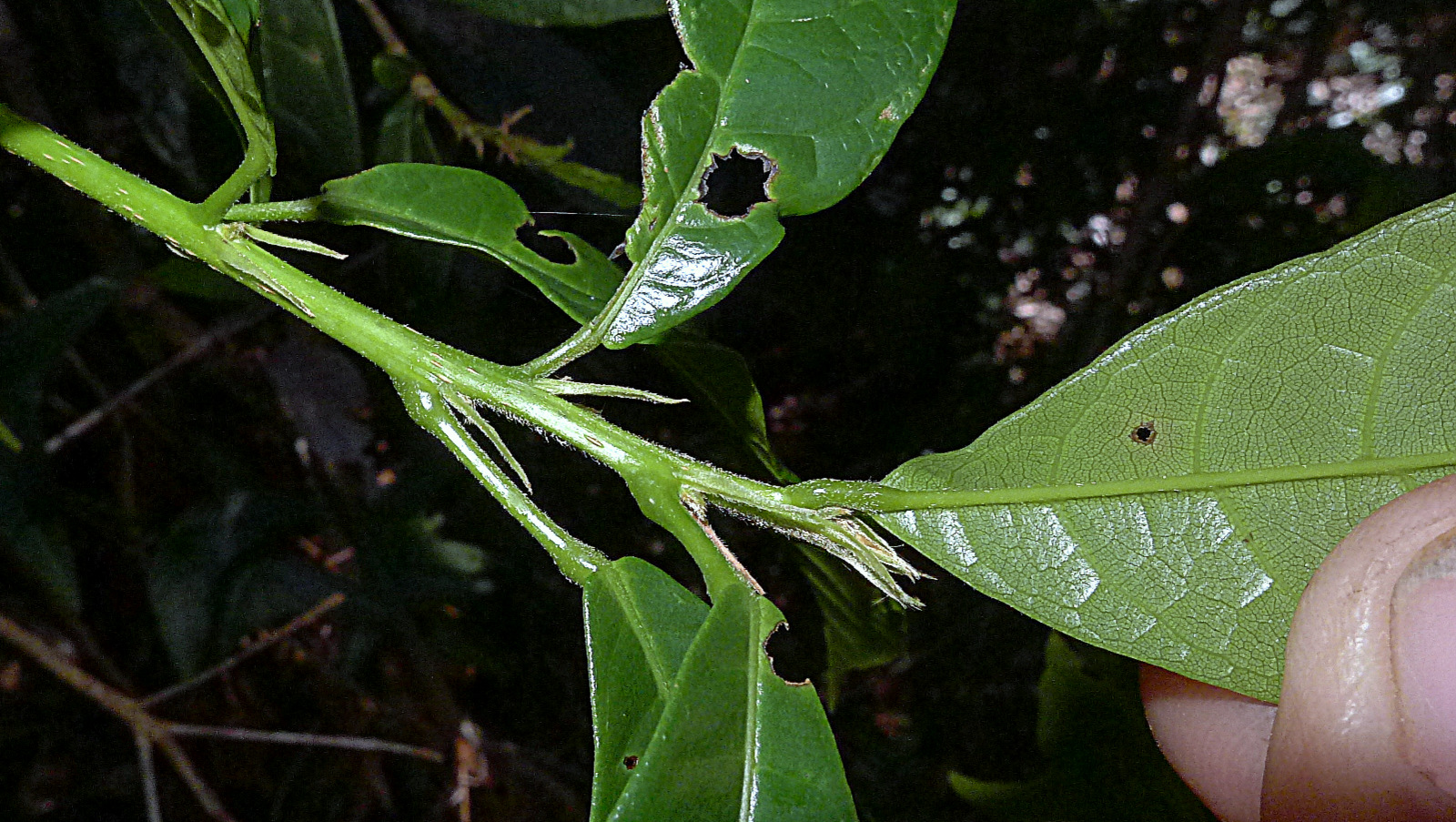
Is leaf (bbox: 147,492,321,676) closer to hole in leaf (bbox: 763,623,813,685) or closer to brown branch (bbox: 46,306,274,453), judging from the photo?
brown branch (bbox: 46,306,274,453)

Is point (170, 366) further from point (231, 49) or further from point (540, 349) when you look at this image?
point (231, 49)

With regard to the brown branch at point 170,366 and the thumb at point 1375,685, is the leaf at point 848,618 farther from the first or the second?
the brown branch at point 170,366

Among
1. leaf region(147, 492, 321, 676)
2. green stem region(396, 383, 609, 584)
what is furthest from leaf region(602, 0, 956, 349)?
leaf region(147, 492, 321, 676)

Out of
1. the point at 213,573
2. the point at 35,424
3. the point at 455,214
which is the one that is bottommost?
the point at 455,214

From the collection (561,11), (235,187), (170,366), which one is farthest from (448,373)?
(170,366)

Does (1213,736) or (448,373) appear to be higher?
(448,373)
